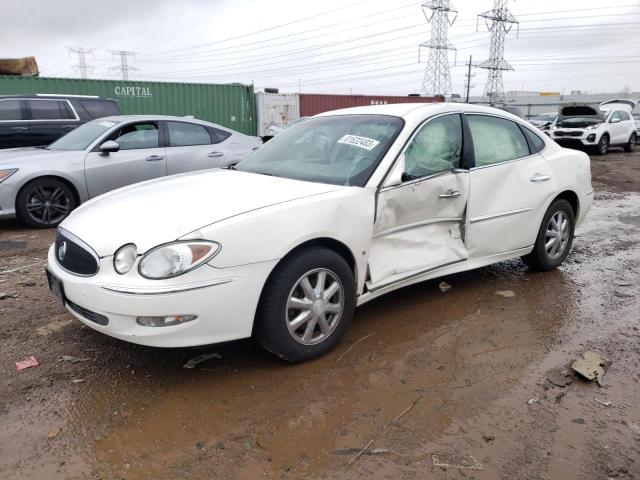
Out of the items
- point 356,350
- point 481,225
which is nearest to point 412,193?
point 481,225

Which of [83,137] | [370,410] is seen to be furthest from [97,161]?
[370,410]

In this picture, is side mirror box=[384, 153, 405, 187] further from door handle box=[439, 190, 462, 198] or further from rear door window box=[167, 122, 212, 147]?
rear door window box=[167, 122, 212, 147]

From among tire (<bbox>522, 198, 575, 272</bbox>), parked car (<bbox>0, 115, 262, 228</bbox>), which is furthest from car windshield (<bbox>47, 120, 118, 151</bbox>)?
tire (<bbox>522, 198, 575, 272</bbox>)

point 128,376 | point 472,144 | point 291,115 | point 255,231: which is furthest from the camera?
point 291,115

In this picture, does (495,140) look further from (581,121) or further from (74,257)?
(581,121)

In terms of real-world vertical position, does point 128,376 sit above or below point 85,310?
below

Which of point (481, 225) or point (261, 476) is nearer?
point (261, 476)

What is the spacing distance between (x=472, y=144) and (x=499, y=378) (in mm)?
1909

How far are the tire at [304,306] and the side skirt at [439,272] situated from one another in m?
0.19

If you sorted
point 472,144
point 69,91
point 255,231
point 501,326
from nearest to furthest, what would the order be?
point 255,231
point 501,326
point 472,144
point 69,91

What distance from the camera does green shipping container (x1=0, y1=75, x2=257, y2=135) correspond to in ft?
50.8

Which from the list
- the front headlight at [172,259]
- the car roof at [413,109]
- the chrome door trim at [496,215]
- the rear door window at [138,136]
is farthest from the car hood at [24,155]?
Answer: the chrome door trim at [496,215]

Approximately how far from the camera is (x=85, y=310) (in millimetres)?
2939

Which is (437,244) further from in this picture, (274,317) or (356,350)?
(274,317)
